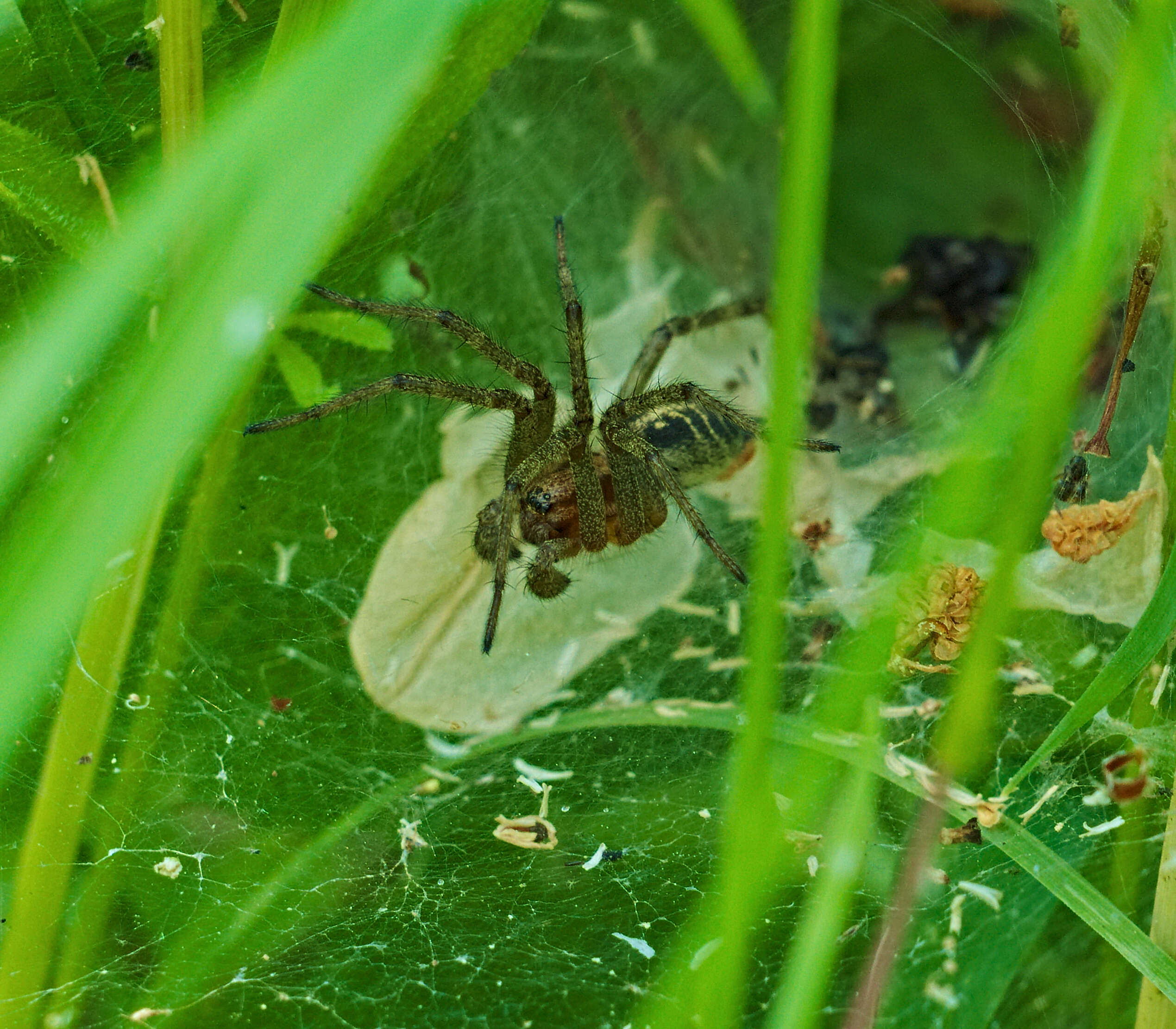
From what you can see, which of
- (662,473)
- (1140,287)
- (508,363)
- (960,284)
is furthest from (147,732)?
(960,284)

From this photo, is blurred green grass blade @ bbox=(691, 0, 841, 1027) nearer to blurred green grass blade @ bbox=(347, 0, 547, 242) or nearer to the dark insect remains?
blurred green grass blade @ bbox=(347, 0, 547, 242)

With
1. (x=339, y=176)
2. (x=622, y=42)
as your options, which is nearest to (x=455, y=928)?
(x=339, y=176)

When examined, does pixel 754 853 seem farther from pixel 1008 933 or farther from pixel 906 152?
pixel 906 152

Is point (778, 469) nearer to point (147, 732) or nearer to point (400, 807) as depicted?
point (400, 807)

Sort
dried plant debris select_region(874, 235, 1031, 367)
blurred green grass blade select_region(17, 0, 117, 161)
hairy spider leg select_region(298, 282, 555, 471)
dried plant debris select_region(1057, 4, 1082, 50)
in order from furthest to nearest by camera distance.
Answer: dried plant debris select_region(874, 235, 1031, 367), hairy spider leg select_region(298, 282, 555, 471), dried plant debris select_region(1057, 4, 1082, 50), blurred green grass blade select_region(17, 0, 117, 161)

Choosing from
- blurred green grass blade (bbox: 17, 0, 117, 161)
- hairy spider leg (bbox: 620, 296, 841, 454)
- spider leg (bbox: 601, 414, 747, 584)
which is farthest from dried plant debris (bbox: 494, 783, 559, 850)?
blurred green grass blade (bbox: 17, 0, 117, 161)

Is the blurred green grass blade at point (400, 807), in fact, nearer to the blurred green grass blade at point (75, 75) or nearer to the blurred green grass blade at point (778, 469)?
the blurred green grass blade at point (778, 469)
